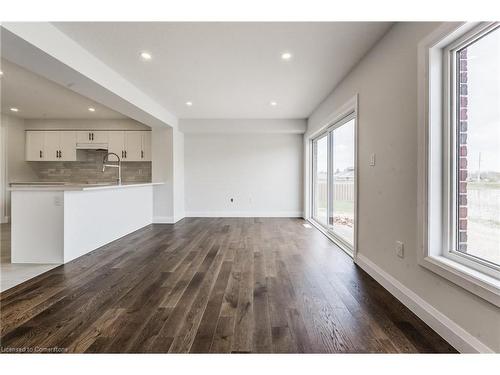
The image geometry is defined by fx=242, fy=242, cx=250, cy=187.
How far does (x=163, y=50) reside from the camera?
264 centimetres

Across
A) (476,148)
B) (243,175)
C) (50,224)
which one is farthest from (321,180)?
(50,224)

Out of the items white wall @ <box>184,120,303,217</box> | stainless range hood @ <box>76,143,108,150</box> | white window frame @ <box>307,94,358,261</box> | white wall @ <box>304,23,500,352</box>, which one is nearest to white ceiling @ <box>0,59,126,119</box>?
stainless range hood @ <box>76,143,108,150</box>

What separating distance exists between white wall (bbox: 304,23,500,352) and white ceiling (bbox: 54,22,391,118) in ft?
1.22

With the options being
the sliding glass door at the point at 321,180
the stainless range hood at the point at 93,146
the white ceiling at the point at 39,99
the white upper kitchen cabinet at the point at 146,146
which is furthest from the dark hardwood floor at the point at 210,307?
the stainless range hood at the point at 93,146

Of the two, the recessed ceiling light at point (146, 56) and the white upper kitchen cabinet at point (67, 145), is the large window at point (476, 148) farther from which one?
the white upper kitchen cabinet at point (67, 145)

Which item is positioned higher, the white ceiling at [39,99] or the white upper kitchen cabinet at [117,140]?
the white ceiling at [39,99]

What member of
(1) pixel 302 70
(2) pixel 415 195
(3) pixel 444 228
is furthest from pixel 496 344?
(1) pixel 302 70

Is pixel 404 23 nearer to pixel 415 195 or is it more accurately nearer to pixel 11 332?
pixel 415 195

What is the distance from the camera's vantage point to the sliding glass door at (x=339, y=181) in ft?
11.5

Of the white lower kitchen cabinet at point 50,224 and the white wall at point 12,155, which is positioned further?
the white wall at point 12,155

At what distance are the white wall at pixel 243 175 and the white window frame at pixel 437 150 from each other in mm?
4600

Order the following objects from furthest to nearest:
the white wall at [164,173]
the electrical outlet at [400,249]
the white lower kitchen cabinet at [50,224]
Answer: the white wall at [164,173]
the white lower kitchen cabinet at [50,224]
the electrical outlet at [400,249]
